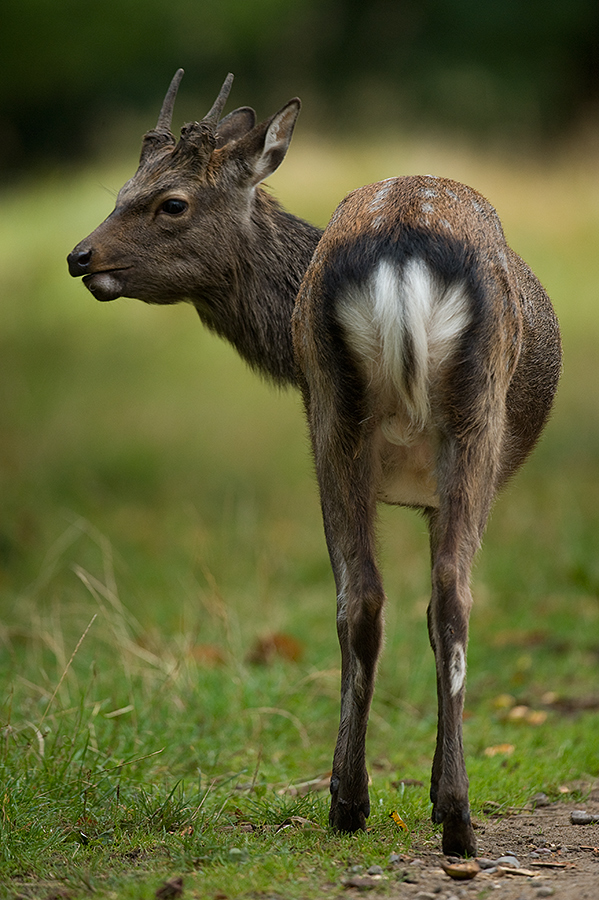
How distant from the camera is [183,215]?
5.08 metres

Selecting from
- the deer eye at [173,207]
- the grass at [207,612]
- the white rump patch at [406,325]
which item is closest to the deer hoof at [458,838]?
the grass at [207,612]

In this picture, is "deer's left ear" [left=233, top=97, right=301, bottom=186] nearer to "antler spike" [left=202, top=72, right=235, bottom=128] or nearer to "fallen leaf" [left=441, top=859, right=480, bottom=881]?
"antler spike" [left=202, top=72, right=235, bottom=128]

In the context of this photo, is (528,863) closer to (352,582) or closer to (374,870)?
(374,870)

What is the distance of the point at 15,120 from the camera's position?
2242cm

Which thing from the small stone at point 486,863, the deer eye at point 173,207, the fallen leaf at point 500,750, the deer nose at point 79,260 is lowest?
the fallen leaf at point 500,750

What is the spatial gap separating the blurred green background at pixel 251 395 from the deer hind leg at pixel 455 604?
1446mm

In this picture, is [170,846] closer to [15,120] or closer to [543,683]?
[543,683]

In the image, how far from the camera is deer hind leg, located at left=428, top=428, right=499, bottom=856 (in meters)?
3.59

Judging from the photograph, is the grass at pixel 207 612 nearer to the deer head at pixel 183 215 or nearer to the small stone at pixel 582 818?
the small stone at pixel 582 818

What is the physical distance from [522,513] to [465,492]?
579 cm

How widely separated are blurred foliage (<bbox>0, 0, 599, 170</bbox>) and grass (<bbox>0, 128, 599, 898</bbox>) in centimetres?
607

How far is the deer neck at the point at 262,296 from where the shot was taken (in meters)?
5.25

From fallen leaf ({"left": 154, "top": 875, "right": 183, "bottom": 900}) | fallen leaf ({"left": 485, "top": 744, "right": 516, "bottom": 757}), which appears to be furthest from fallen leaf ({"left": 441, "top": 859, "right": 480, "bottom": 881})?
fallen leaf ({"left": 485, "top": 744, "right": 516, "bottom": 757})

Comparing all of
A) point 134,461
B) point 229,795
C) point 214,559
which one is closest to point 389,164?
point 134,461
